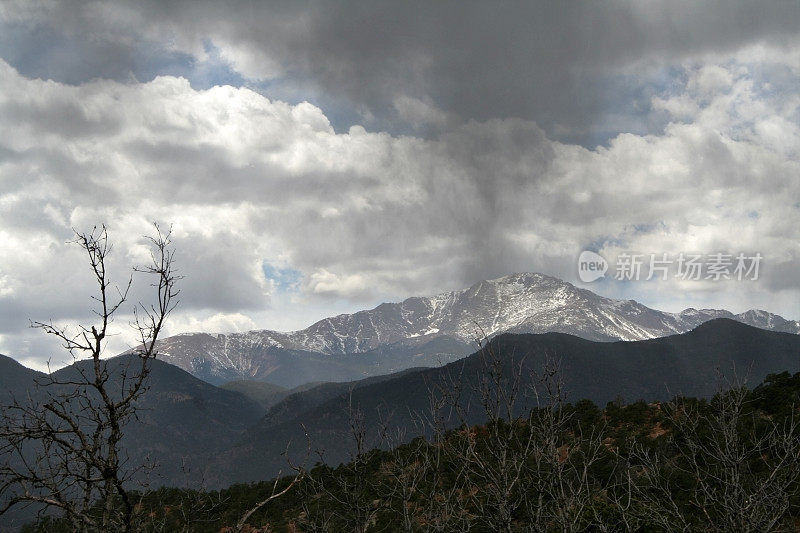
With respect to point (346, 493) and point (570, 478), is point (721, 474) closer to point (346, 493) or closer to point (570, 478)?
point (570, 478)

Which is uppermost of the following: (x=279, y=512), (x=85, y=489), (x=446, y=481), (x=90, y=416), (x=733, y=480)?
(x=90, y=416)

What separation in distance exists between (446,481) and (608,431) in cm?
1091

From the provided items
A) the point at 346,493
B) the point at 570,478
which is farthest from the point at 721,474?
the point at 346,493

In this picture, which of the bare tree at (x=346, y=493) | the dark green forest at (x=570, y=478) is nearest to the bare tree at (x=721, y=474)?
the dark green forest at (x=570, y=478)

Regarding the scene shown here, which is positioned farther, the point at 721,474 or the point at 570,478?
the point at 570,478

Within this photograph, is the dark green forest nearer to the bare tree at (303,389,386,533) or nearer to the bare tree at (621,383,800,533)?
the bare tree at (621,383,800,533)

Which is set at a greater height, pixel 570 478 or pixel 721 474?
pixel 721 474

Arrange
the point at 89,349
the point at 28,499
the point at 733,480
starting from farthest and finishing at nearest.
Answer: the point at 733,480 → the point at 89,349 → the point at 28,499

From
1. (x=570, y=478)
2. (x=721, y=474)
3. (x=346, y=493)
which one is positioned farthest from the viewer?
(x=570, y=478)

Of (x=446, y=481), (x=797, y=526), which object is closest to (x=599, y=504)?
(x=797, y=526)

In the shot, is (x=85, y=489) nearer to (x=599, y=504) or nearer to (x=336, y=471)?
(x=599, y=504)

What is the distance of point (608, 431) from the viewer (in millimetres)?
34094

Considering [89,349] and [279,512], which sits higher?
[89,349]

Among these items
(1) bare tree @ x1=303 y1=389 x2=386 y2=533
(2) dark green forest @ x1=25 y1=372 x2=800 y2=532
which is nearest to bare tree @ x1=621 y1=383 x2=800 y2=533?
(2) dark green forest @ x1=25 y1=372 x2=800 y2=532
